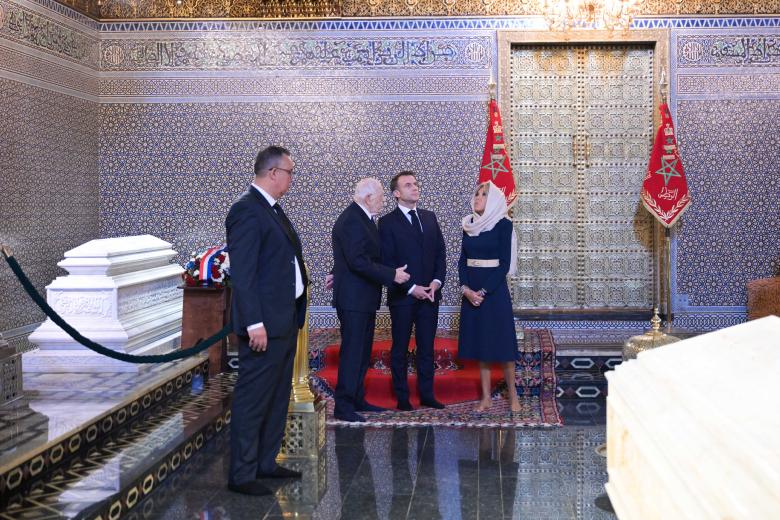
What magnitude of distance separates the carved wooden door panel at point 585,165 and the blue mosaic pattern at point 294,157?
1.81ft

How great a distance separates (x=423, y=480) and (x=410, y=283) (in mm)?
1687

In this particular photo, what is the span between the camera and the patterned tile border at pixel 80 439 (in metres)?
3.61

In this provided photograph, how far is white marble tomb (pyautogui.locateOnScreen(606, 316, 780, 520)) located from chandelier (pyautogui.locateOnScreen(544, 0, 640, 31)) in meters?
5.52

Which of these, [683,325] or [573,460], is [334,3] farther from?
[573,460]

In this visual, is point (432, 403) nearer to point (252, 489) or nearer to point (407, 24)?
point (252, 489)

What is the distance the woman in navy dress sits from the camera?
5.69m

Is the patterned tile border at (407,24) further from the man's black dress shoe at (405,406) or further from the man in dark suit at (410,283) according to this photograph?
the man's black dress shoe at (405,406)

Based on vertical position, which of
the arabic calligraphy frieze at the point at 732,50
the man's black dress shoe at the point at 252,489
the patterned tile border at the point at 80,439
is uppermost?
the arabic calligraphy frieze at the point at 732,50

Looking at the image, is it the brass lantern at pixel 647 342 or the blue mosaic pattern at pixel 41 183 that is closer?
the brass lantern at pixel 647 342

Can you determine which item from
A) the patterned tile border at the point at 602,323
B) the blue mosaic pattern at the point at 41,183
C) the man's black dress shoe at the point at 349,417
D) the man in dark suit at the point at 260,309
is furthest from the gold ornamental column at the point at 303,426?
the patterned tile border at the point at 602,323

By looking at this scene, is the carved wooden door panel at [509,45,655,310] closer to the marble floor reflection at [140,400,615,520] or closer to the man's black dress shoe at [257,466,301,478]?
the marble floor reflection at [140,400,615,520]

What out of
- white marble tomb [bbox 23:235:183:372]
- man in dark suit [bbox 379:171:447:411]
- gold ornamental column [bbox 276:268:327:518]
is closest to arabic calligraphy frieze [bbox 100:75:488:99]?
white marble tomb [bbox 23:235:183:372]

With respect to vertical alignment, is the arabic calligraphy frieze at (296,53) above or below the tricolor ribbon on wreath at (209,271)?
above

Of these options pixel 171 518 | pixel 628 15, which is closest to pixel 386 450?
pixel 171 518
